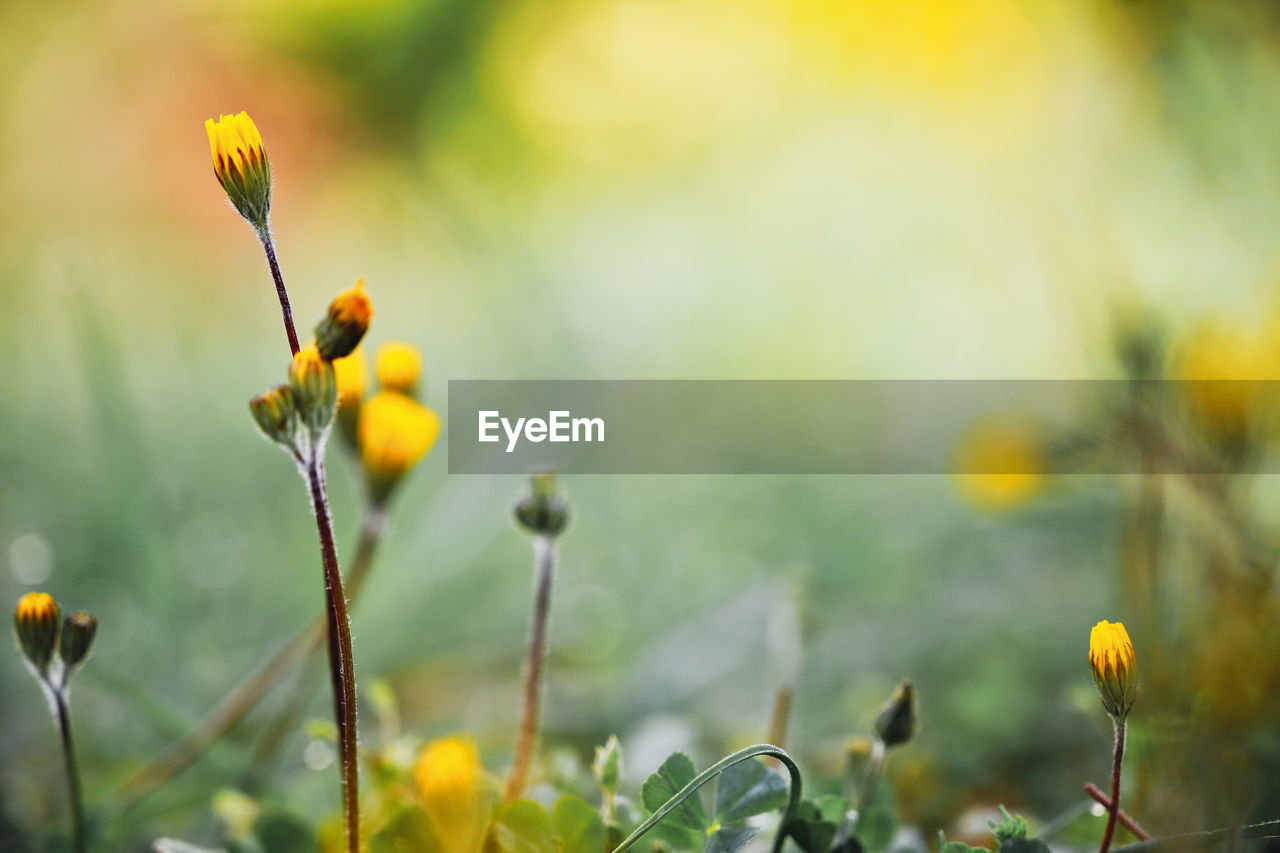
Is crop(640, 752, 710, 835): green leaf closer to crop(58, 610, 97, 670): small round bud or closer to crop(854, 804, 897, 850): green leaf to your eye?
crop(854, 804, 897, 850): green leaf

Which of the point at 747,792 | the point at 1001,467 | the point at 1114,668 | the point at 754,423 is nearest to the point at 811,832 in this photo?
the point at 747,792

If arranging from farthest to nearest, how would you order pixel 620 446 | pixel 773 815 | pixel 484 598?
1. pixel 620 446
2. pixel 484 598
3. pixel 773 815

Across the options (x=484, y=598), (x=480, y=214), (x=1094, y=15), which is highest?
(x=1094, y=15)

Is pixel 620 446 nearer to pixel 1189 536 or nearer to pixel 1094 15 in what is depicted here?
pixel 1189 536

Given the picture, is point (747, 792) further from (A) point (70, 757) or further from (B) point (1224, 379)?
(B) point (1224, 379)

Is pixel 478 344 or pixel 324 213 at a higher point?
pixel 324 213

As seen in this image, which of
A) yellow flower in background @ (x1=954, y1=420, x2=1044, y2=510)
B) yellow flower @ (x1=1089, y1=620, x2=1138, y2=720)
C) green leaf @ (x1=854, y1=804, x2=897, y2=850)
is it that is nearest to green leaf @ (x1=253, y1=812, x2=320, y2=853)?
green leaf @ (x1=854, y1=804, x2=897, y2=850)

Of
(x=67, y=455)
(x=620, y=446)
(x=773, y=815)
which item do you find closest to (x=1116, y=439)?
(x=773, y=815)
